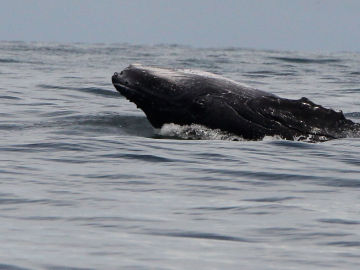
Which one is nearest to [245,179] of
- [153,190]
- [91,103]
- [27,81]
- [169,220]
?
[153,190]

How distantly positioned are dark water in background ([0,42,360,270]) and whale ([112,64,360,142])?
0.16m

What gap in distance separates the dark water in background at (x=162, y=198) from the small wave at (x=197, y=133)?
3 centimetres

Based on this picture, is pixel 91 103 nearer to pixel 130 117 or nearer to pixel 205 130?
pixel 130 117

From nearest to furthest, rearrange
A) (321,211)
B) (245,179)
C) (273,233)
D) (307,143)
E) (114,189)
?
1. (273,233)
2. (321,211)
3. (114,189)
4. (245,179)
5. (307,143)

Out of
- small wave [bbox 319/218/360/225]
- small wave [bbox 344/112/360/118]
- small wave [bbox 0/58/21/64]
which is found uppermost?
small wave [bbox 319/218/360/225]

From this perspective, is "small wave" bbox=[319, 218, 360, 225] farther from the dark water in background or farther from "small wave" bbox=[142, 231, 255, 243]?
"small wave" bbox=[142, 231, 255, 243]

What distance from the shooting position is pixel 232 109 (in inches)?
457

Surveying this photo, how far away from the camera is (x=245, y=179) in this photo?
30.6 feet

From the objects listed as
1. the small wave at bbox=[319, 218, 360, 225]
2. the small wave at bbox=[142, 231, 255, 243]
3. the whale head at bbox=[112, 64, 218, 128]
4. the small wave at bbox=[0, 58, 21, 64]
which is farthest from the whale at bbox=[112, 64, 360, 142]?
the small wave at bbox=[0, 58, 21, 64]

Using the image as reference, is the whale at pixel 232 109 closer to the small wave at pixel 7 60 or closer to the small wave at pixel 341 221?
the small wave at pixel 341 221

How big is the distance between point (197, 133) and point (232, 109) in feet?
1.51

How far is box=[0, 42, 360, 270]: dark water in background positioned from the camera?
21.1ft

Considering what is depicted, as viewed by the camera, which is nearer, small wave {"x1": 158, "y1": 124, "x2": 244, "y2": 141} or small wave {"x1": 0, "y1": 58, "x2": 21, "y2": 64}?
small wave {"x1": 158, "y1": 124, "x2": 244, "y2": 141}

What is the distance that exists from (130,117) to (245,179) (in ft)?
15.3
